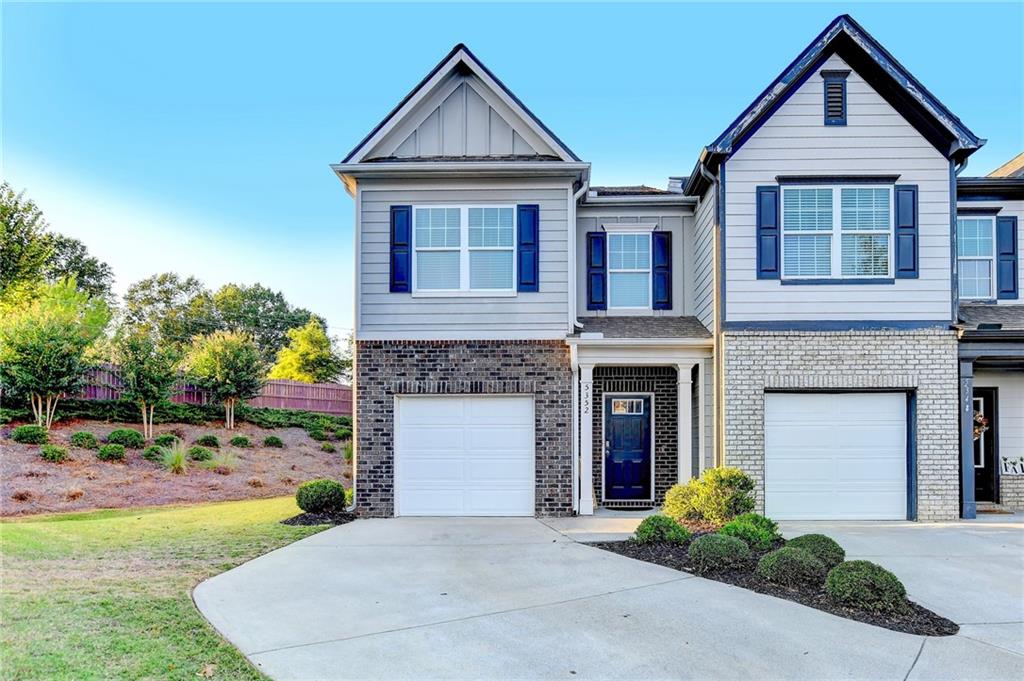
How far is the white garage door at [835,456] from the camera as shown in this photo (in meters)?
11.1

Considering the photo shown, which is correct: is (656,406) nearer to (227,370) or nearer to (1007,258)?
(1007,258)

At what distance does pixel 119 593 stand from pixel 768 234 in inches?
400

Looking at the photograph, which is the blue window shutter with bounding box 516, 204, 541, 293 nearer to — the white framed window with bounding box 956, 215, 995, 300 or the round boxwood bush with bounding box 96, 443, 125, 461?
the white framed window with bounding box 956, 215, 995, 300

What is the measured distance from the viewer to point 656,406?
12.8m

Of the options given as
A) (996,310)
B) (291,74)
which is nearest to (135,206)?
(291,74)

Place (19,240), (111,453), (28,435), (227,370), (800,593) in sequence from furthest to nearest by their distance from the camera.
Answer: (19,240) < (227,370) < (111,453) < (28,435) < (800,593)

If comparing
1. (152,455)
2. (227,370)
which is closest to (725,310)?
(152,455)

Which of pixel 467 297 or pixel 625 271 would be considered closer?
pixel 467 297

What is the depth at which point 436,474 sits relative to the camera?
1132cm

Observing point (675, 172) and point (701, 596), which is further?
point (675, 172)

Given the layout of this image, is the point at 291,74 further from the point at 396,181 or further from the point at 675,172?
the point at 675,172

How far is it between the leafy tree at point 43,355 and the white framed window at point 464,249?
1112cm

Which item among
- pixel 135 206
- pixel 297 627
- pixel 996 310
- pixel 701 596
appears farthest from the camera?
pixel 135 206

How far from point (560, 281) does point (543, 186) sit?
1.64 metres
